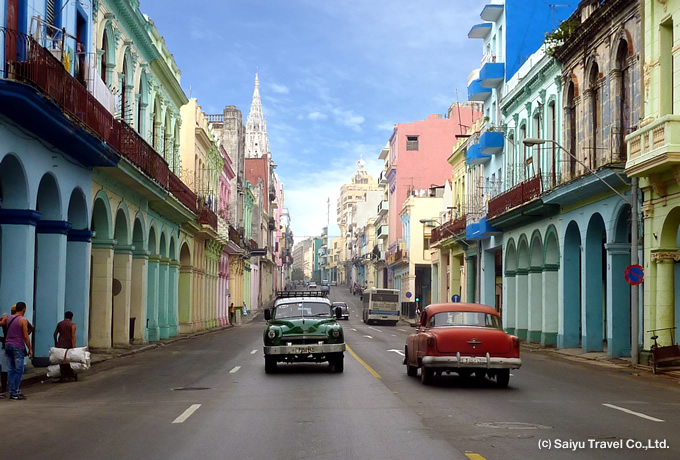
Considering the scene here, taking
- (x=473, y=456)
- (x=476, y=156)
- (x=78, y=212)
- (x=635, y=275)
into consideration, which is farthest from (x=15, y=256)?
(x=476, y=156)

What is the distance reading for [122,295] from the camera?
31.4m

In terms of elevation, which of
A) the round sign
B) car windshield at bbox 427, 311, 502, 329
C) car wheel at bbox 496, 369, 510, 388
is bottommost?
car wheel at bbox 496, 369, 510, 388

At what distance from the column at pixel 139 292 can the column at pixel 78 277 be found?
8.53 meters

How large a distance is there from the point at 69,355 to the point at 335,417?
862 cm

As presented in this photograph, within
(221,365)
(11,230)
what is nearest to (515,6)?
(221,365)

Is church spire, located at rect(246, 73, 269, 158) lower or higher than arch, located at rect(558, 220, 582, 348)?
higher

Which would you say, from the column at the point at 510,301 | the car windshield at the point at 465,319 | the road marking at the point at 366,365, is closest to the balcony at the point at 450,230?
the column at the point at 510,301

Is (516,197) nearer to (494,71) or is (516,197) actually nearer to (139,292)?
(494,71)

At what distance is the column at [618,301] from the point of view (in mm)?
27719

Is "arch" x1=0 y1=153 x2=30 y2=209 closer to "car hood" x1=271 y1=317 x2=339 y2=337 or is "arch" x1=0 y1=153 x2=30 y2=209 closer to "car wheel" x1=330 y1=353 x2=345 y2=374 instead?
"car hood" x1=271 y1=317 x2=339 y2=337

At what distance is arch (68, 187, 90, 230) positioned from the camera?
24719mm

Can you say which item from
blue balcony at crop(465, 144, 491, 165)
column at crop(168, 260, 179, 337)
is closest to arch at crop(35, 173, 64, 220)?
column at crop(168, 260, 179, 337)

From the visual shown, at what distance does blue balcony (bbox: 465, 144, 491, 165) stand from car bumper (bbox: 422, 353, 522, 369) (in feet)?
100

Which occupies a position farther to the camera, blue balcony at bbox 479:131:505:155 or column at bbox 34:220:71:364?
blue balcony at bbox 479:131:505:155
